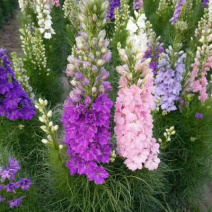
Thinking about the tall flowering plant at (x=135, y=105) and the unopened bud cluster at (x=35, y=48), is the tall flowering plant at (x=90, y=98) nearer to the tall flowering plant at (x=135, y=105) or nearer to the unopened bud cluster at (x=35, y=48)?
the tall flowering plant at (x=135, y=105)

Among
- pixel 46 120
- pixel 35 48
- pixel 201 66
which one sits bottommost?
pixel 46 120

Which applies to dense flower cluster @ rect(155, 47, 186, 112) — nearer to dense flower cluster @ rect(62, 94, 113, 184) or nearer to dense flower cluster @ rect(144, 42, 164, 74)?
dense flower cluster @ rect(144, 42, 164, 74)

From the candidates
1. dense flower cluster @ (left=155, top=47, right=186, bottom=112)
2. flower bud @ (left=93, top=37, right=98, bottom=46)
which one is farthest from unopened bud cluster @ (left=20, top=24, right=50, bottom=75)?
flower bud @ (left=93, top=37, right=98, bottom=46)

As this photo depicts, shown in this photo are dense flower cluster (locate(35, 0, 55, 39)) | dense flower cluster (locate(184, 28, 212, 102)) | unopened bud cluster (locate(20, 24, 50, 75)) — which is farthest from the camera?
dense flower cluster (locate(35, 0, 55, 39))

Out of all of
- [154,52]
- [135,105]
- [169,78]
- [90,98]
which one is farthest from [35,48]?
[135,105]

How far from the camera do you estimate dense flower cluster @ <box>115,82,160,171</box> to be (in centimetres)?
198

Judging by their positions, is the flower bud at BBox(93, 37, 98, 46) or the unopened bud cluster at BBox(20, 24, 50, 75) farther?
the unopened bud cluster at BBox(20, 24, 50, 75)

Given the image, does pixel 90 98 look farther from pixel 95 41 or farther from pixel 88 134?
pixel 95 41

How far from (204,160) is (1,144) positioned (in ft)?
8.36

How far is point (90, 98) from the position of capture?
1969mm

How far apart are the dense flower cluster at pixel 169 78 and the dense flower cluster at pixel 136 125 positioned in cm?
85

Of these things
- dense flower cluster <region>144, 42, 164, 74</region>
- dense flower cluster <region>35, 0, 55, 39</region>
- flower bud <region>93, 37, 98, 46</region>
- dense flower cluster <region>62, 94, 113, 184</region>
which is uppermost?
dense flower cluster <region>35, 0, 55, 39</region>

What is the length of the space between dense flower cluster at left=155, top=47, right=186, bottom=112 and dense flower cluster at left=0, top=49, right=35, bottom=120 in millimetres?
1537

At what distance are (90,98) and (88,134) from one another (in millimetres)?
277
